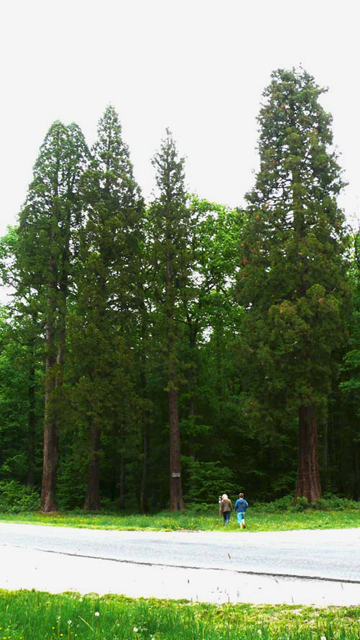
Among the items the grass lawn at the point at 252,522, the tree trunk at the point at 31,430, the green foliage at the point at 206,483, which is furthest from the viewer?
the tree trunk at the point at 31,430

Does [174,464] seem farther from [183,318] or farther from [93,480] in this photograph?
[183,318]

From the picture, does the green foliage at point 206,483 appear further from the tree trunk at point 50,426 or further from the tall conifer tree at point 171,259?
the tree trunk at point 50,426

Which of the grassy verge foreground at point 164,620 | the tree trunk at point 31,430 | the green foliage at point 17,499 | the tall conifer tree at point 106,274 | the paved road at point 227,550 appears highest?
the tall conifer tree at point 106,274

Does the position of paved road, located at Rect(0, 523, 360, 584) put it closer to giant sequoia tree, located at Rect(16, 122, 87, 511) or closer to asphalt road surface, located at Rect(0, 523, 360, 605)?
asphalt road surface, located at Rect(0, 523, 360, 605)

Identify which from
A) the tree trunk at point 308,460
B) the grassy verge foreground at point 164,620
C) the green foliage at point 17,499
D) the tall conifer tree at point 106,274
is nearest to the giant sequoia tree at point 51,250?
the tall conifer tree at point 106,274

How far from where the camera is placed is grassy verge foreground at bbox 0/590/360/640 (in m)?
4.80

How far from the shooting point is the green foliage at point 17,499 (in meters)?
30.3

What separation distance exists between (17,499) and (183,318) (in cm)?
1420

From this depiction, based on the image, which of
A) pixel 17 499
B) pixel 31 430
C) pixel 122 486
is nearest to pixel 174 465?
pixel 122 486

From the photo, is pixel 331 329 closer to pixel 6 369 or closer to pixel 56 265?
pixel 56 265

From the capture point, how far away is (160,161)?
3206 centimetres

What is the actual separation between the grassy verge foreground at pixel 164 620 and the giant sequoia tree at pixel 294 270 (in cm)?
1858

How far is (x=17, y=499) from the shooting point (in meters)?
32.3

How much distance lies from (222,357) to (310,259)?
47.6 feet
